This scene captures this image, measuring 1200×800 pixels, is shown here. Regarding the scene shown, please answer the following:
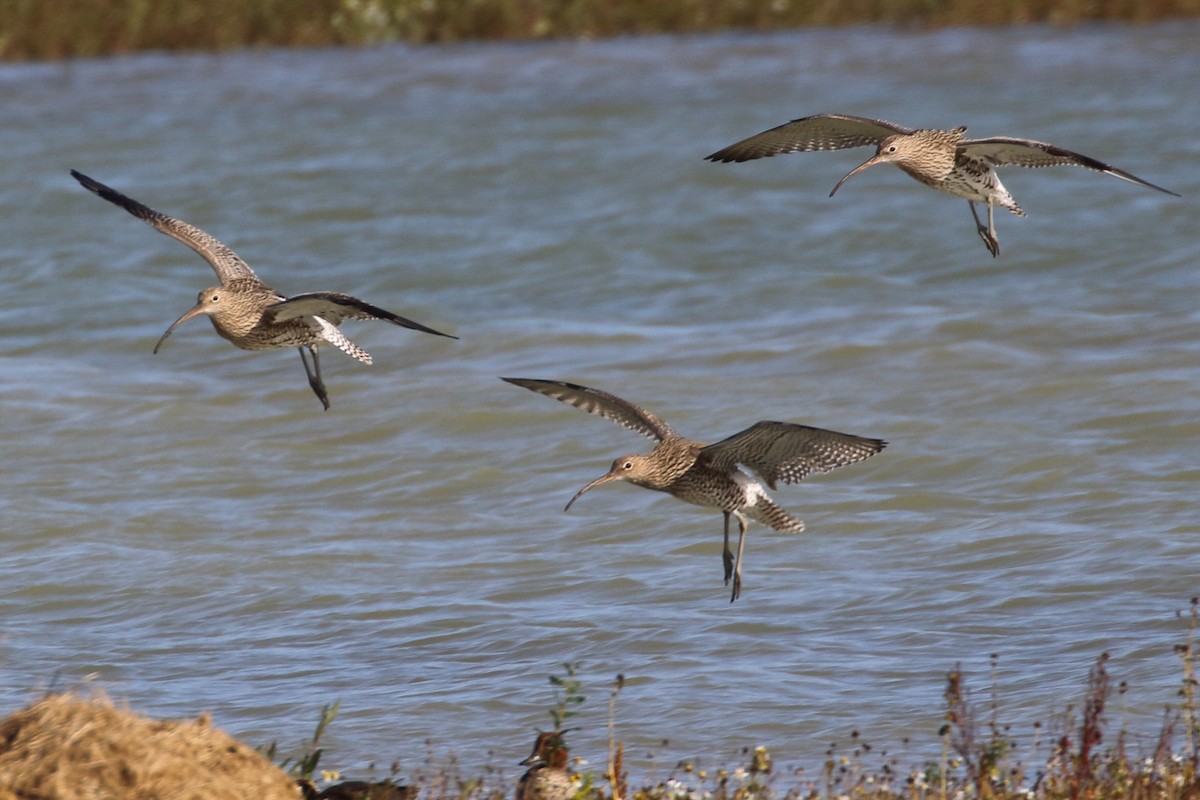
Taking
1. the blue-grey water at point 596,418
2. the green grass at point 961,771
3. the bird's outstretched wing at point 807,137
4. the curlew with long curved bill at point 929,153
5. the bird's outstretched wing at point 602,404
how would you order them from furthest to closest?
the blue-grey water at point 596,418, the bird's outstretched wing at point 807,137, the curlew with long curved bill at point 929,153, the bird's outstretched wing at point 602,404, the green grass at point 961,771

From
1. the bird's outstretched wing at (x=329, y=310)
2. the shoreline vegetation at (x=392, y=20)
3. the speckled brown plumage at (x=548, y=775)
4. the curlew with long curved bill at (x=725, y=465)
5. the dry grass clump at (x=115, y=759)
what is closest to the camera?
the dry grass clump at (x=115, y=759)

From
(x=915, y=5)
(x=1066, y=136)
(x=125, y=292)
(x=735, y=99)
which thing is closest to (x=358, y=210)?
(x=125, y=292)

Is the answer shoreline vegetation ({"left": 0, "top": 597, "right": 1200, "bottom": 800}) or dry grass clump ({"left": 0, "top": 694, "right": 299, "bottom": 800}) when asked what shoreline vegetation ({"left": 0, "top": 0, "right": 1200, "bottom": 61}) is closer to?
shoreline vegetation ({"left": 0, "top": 597, "right": 1200, "bottom": 800})

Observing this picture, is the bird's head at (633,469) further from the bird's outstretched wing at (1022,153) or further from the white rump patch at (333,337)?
the bird's outstretched wing at (1022,153)

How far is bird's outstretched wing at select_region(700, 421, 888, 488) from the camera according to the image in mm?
5723

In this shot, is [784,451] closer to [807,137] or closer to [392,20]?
[807,137]

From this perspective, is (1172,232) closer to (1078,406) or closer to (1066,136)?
(1066,136)

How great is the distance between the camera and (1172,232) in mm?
15602

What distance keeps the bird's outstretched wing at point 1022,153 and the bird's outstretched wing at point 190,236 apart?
268 centimetres

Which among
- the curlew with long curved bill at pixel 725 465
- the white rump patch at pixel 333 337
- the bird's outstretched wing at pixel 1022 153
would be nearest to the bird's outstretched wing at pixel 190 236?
the white rump patch at pixel 333 337

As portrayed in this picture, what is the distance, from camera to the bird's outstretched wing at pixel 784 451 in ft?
18.8

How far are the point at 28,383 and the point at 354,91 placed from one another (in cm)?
1170

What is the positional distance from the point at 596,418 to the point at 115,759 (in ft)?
24.5

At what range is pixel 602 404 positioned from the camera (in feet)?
19.7
